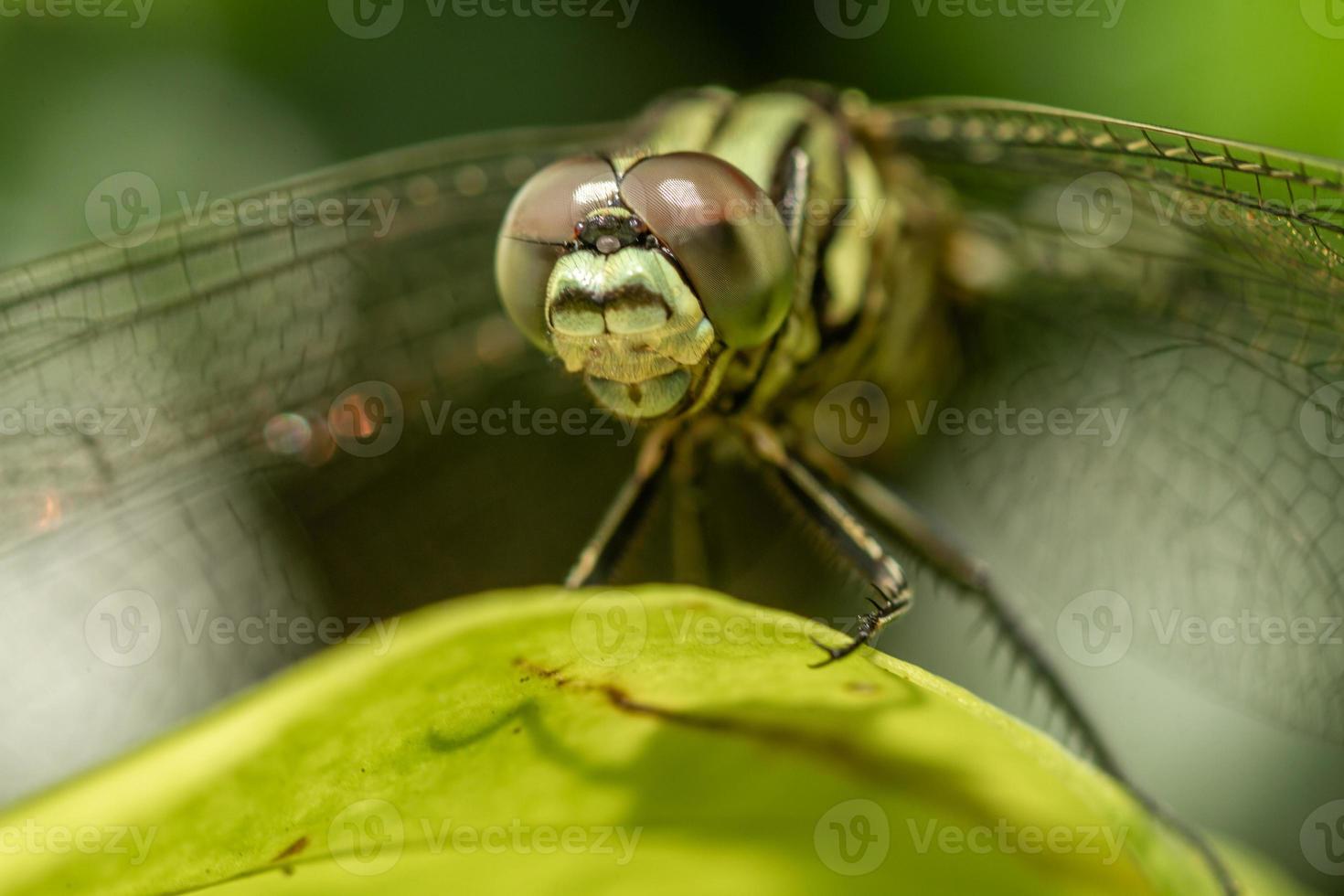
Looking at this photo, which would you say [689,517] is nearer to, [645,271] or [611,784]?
→ [645,271]

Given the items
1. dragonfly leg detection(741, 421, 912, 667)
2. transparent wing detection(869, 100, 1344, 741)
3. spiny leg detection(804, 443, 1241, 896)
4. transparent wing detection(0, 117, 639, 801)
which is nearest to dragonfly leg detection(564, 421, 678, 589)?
dragonfly leg detection(741, 421, 912, 667)

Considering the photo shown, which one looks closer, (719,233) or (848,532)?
(719,233)

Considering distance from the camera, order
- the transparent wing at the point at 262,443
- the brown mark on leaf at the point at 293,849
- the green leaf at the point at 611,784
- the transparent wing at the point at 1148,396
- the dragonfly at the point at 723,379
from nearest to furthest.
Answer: the green leaf at the point at 611,784 → the brown mark on leaf at the point at 293,849 → the dragonfly at the point at 723,379 → the transparent wing at the point at 1148,396 → the transparent wing at the point at 262,443

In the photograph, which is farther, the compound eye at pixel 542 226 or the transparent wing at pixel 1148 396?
the transparent wing at pixel 1148 396

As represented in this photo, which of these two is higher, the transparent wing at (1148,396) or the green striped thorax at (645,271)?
the green striped thorax at (645,271)

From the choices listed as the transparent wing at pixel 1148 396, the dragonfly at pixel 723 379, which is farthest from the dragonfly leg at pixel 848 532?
the transparent wing at pixel 1148 396

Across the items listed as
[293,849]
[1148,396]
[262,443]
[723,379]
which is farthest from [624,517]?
[293,849]

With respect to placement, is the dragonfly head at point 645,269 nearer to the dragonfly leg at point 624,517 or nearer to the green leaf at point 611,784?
the dragonfly leg at point 624,517

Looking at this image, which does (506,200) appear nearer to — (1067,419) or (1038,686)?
(1067,419)
